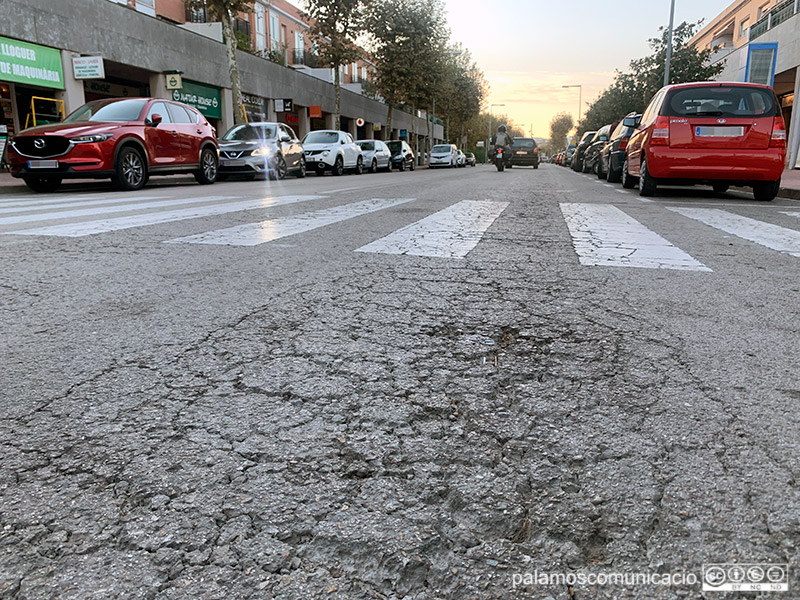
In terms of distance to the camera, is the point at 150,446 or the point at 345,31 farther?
the point at 345,31

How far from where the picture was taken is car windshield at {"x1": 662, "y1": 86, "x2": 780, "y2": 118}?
822 centimetres

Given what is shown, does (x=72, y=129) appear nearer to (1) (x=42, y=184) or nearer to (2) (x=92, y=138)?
(2) (x=92, y=138)

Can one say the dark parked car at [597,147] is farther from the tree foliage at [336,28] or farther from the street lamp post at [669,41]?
the tree foliage at [336,28]

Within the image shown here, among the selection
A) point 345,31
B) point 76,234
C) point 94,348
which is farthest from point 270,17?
point 94,348

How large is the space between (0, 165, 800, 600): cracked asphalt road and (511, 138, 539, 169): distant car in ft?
108

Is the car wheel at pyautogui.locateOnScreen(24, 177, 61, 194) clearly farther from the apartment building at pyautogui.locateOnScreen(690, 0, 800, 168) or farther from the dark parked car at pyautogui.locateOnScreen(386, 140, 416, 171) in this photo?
the dark parked car at pyautogui.locateOnScreen(386, 140, 416, 171)

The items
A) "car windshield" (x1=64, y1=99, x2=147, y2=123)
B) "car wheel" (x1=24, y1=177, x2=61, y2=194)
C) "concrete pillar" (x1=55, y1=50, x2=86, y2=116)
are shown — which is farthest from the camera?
"concrete pillar" (x1=55, y1=50, x2=86, y2=116)

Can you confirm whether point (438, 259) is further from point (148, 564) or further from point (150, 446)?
point (148, 564)

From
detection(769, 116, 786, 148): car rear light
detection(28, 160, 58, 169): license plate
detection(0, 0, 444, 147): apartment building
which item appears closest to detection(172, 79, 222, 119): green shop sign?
detection(0, 0, 444, 147): apartment building

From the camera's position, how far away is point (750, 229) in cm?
562

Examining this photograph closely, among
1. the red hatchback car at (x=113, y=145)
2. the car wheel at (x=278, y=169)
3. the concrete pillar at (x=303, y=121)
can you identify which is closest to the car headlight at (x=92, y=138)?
the red hatchback car at (x=113, y=145)

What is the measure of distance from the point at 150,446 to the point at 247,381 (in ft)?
1.38

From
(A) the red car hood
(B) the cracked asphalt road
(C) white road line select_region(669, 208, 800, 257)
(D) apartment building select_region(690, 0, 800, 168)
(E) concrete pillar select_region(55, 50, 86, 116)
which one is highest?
(D) apartment building select_region(690, 0, 800, 168)

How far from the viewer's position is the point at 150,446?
1411 millimetres
